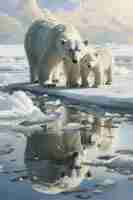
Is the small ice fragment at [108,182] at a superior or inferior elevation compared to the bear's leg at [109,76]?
inferior

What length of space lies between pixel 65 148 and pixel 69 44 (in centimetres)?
596

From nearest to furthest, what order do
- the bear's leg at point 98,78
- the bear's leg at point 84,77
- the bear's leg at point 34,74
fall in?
the bear's leg at point 84,77
the bear's leg at point 98,78
the bear's leg at point 34,74

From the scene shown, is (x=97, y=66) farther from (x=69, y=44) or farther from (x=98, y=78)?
(x=69, y=44)

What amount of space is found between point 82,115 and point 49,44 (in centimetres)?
418

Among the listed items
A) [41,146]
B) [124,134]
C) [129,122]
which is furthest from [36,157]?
[129,122]

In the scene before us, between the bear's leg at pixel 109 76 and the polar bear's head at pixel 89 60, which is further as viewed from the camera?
the bear's leg at pixel 109 76

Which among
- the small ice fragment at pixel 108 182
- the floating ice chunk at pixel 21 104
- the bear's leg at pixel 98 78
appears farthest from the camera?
the bear's leg at pixel 98 78

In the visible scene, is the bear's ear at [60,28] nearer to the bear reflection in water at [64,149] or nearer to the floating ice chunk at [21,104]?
the floating ice chunk at [21,104]

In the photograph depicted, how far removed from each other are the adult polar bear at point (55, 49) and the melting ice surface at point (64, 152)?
2774mm

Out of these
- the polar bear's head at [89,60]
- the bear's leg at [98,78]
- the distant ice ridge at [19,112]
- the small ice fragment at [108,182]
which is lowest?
the small ice fragment at [108,182]

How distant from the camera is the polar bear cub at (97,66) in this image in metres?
11.9

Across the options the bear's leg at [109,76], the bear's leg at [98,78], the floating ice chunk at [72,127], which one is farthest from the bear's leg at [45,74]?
the floating ice chunk at [72,127]

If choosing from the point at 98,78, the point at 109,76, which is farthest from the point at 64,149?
the point at 109,76

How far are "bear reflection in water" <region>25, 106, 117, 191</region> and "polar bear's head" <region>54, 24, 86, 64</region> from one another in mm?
3375
